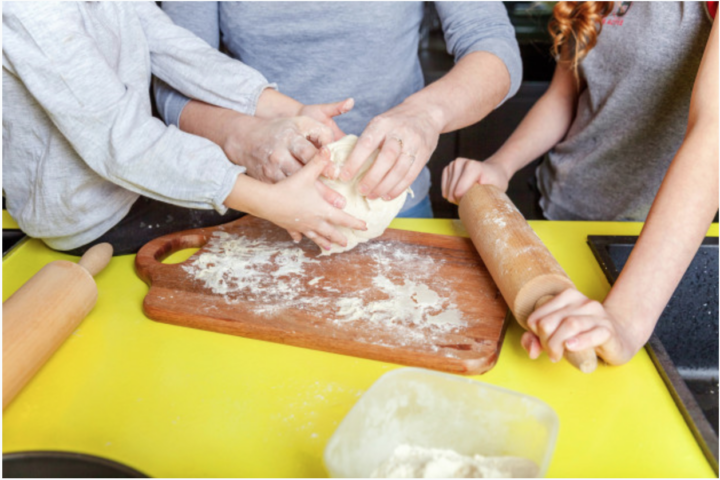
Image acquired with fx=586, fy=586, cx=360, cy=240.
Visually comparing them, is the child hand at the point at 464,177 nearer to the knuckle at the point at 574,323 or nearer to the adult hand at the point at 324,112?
the adult hand at the point at 324,112

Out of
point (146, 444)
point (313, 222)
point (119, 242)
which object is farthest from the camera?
point (119, 242)

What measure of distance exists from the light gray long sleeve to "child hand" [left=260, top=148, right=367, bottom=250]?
0.09 m

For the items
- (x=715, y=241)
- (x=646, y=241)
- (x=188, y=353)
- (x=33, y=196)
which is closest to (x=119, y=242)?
(x=33, y=196)

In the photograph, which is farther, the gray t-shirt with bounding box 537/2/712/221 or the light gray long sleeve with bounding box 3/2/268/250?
the gray t-shirt with bounding box 537/2/712/221

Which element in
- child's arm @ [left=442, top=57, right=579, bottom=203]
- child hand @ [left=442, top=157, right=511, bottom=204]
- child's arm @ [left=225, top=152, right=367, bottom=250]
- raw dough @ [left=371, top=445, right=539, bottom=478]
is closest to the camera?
raw dough @ [left=371, top=445, right=539, bottom=478]

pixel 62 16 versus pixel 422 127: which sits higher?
pixel 62 16

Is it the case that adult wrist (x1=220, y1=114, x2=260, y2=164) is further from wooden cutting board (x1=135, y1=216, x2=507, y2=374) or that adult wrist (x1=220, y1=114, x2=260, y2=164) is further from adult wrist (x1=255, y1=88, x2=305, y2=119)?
wooden cutting board (x1=135, y1=216, x2=507, y2=374)

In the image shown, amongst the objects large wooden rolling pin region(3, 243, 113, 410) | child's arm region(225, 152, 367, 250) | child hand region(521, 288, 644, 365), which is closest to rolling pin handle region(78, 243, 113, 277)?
large wooden rolling pin region(3, 243, 113, 410)

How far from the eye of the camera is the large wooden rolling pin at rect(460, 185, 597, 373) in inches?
35.2

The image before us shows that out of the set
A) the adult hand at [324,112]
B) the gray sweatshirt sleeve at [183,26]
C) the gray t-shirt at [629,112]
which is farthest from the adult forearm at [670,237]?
the gray sweatshirt sleeve at [183,26]

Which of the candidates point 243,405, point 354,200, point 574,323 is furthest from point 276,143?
point 574,323

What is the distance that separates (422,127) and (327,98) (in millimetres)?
420

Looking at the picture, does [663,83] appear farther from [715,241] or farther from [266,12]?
[266,12]

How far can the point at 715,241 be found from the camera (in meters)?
1.13
